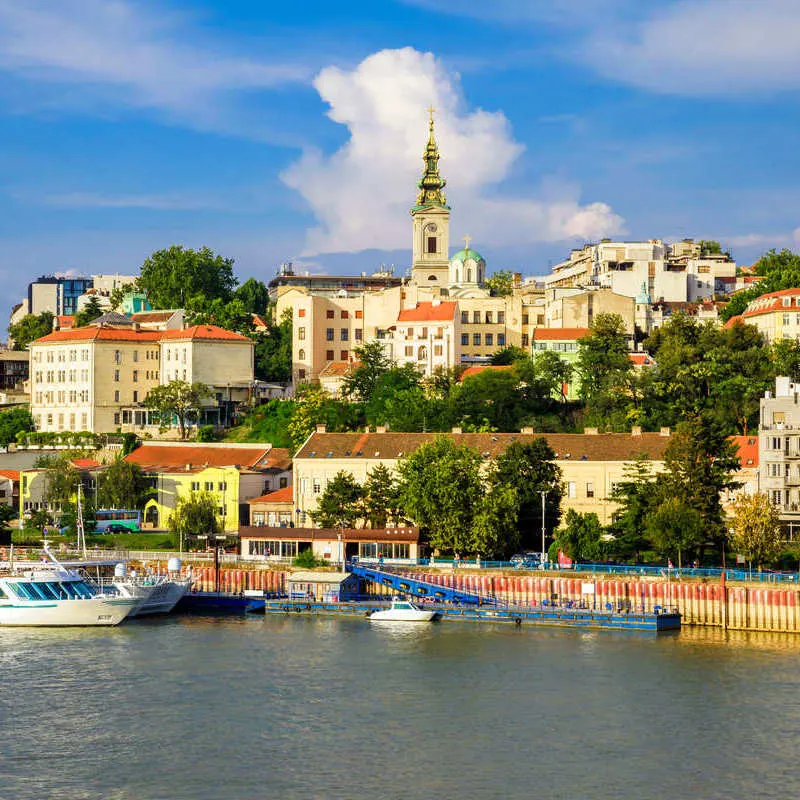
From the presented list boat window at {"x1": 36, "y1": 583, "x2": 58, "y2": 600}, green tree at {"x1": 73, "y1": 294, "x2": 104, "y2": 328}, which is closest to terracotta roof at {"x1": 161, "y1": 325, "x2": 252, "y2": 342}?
green tree at {"x1": 73, "y1": 294, "x2": 104, "y2": 328}

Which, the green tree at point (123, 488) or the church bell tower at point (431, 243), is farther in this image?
the church bell tower at point (431, 243)

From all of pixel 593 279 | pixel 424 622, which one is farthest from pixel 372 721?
pixel 593 279

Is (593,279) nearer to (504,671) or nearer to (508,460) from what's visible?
(508,460)

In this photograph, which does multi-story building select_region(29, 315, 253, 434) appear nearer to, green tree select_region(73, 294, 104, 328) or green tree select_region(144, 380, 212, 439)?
green tree select_region(144, 380, 212, 439)

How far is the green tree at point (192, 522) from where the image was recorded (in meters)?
78.7

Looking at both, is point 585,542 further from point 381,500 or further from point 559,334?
point 559,334

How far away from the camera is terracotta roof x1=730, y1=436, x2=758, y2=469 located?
7488cm

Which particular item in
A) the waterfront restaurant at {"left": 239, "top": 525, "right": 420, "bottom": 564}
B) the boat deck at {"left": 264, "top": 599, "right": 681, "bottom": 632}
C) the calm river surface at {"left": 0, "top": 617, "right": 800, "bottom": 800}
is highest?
the waterfront restaurant at {"left": 239, "top": 525, "right": 420, "bottom": 564}

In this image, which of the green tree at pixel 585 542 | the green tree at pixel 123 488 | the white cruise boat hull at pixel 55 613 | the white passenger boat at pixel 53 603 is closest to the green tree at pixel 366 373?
the green tree at pixel 123 488

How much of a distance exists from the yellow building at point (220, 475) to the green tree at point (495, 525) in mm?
18041

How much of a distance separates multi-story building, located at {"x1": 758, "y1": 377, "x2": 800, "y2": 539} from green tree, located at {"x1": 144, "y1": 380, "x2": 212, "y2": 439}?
42.7 metres

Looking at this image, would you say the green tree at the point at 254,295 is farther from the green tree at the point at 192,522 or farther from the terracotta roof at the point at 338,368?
the green tree at the point at 192,522

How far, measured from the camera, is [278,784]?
4009cm

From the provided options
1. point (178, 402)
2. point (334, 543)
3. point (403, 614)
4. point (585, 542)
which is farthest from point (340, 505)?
point (178, 402)
